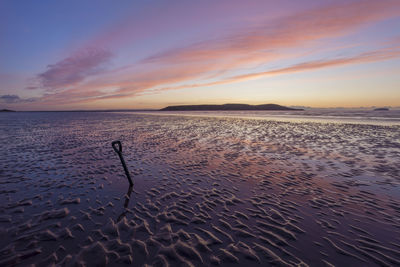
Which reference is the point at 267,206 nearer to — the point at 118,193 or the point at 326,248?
the point at 326,248

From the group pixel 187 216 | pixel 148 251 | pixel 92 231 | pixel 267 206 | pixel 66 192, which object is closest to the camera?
pixel 148 251

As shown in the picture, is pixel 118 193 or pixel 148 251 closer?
pixel 148 251

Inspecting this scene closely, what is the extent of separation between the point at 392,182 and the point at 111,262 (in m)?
13.2

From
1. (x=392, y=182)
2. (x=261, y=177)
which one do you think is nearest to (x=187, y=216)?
(x=261, y=177)

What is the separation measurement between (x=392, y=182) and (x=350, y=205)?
4.57 metres

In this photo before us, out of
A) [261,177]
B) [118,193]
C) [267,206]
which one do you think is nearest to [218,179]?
[261,177]

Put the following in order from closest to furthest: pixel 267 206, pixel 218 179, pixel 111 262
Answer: pixel 111 262, pixel 267 206, pixel 218 179

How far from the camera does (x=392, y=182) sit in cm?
942

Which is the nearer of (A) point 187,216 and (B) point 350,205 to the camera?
(A) point 187,216

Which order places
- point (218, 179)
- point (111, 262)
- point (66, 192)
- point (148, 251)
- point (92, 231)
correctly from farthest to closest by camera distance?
point (218, 179) → point (66, 192) → point (92, 231) → point (148, 251) → point (111, 262)

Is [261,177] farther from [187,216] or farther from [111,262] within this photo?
[111,262]

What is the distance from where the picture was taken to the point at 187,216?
647 cm

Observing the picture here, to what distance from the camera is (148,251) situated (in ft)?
15.7

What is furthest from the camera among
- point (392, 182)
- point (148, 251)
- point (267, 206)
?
point (392, 182)
